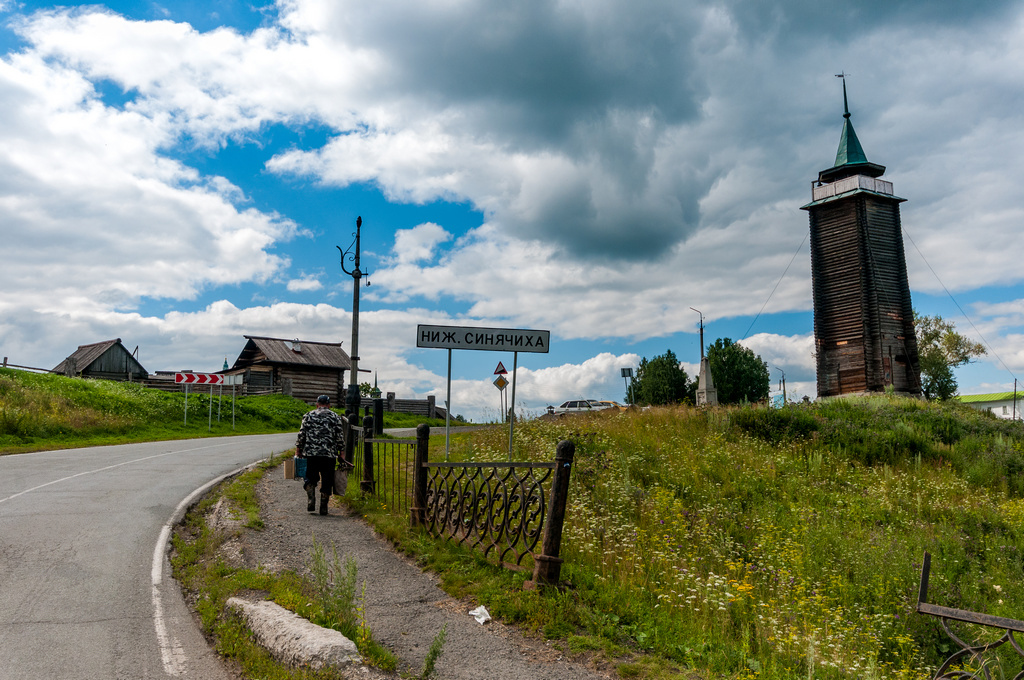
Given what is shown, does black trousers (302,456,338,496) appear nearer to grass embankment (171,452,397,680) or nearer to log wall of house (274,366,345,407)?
grass embankment (171,452,397,680)

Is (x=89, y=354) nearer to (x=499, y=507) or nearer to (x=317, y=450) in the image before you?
(x=317, y=450)

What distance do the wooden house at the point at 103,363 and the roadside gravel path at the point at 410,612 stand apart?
46802 millimetres

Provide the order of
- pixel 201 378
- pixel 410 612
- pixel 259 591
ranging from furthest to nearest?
1. pixel 201 378
2. pixel 259 591
3. pixel 410 612

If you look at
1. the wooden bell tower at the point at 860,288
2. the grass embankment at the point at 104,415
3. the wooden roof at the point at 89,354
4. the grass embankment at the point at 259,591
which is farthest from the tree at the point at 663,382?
the grass embankment at the point at 259,591

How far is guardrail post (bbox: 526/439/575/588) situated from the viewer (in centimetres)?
664

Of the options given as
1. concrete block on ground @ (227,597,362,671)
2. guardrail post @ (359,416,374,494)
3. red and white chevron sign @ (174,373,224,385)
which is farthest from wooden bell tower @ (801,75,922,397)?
concrete block on ground @ (227,597,362,671)

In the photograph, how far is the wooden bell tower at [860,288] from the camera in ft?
107

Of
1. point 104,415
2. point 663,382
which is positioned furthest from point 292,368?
point 663,382

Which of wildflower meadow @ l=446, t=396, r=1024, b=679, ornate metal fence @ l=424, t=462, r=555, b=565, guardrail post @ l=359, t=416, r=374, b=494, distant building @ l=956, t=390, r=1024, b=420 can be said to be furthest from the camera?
distant building @ l=956, t=390, r=1024, b=420

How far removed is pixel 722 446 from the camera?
50.9 feet

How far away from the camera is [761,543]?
369 inches

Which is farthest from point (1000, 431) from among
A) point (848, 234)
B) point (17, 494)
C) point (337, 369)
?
point (337, 369)

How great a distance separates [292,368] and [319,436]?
3933 centimetres

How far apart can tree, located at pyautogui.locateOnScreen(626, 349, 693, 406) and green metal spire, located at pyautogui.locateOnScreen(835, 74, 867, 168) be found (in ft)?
73.7
